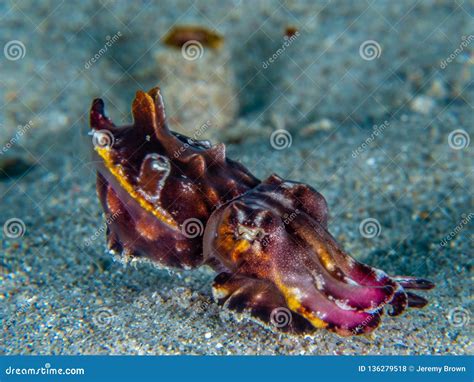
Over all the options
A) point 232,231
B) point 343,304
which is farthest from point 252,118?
point 343,304

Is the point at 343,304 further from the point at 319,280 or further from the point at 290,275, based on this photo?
the point at 290,275

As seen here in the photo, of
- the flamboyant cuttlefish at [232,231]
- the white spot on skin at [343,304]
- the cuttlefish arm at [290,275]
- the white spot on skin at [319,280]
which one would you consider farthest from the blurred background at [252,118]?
the white spot on skin at [319,280]

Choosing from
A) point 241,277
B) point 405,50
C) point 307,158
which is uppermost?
point 405,50

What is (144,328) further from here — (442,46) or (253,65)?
(442,46)

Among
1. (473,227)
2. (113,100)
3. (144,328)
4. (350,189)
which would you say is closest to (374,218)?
(350,189)

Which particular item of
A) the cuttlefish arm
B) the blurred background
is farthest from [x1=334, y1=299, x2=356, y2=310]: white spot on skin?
the blurred background

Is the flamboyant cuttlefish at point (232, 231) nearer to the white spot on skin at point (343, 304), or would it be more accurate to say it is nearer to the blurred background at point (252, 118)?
the white spot on skin at point (343, 304)
